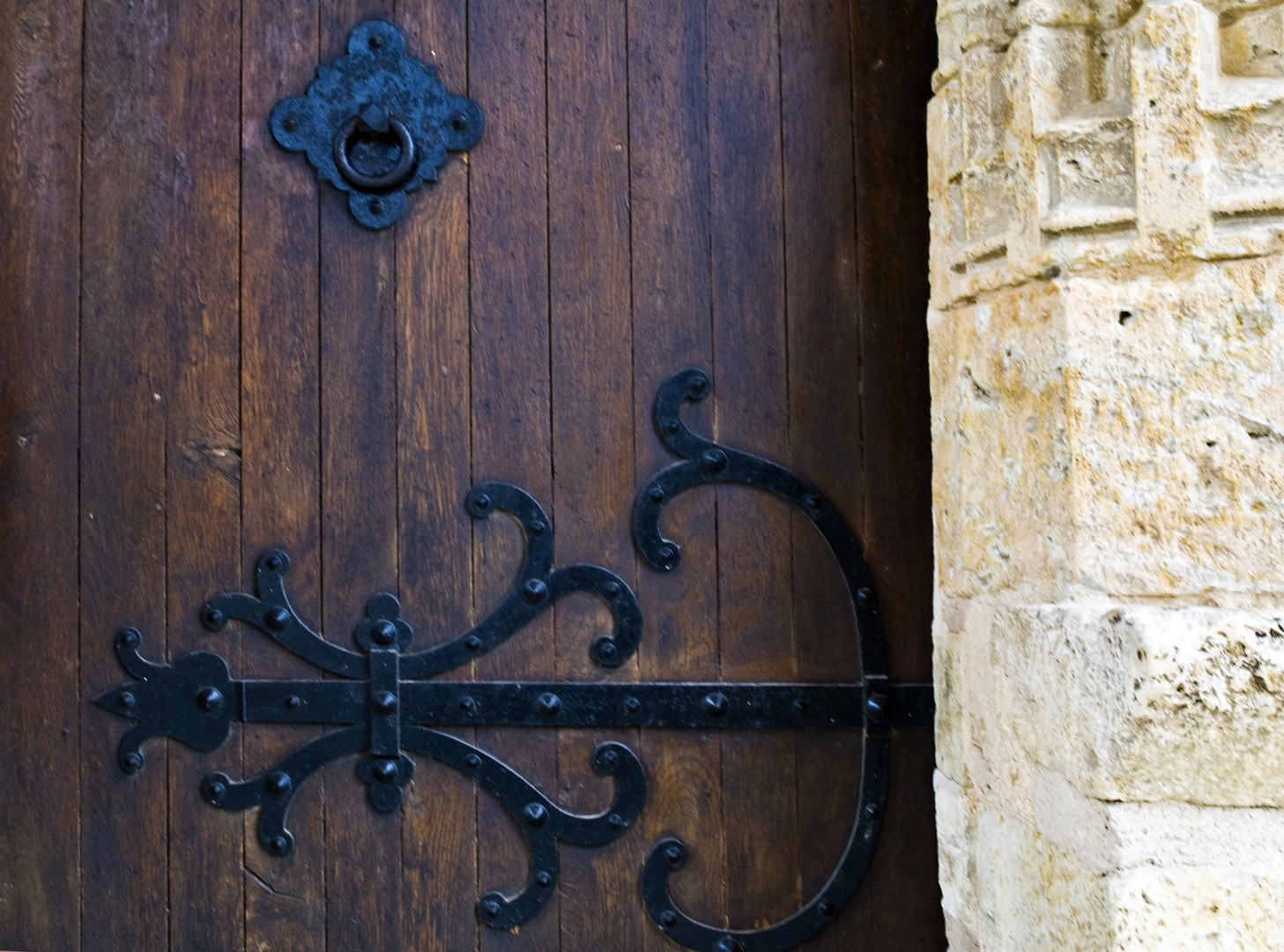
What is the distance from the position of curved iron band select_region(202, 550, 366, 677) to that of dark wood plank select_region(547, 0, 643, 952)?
28 centimetres

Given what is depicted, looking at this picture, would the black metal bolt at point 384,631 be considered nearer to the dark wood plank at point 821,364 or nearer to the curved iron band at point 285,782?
the curved iron band at point 285,782

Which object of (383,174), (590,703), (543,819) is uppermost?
(383,174)

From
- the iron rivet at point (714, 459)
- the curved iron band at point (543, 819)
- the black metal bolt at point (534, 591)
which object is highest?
the iron rivet at point (714, 459)

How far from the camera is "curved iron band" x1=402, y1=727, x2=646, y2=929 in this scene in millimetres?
1281

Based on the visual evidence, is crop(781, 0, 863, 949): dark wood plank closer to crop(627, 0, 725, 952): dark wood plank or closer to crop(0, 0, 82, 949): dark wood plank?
crop(627, 0, 725, 952): dark wood plank

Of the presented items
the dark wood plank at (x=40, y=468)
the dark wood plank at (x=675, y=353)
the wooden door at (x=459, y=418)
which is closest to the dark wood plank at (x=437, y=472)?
the wooden door at (x=459, y=418)

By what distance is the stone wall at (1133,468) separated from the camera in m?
0.89

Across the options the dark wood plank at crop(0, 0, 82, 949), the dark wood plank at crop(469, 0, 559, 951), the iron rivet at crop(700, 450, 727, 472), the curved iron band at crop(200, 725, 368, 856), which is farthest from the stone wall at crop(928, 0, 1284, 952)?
the dark wood plank at crop(0, 0, 82, 949)

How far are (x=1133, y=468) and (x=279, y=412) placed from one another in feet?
3.32

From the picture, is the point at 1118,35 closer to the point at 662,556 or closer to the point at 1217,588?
the point at 1217,588

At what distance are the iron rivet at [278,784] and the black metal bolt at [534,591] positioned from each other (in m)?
0.38

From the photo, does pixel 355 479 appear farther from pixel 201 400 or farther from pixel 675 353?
pixel 675 353

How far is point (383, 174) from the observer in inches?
53.0

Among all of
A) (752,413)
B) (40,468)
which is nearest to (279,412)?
(40,468)
